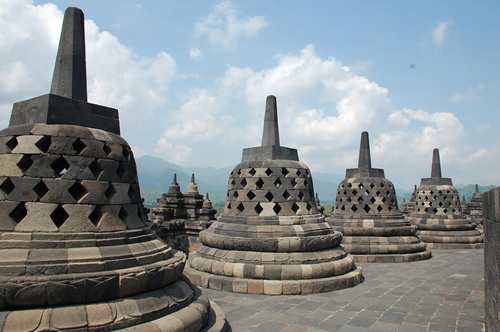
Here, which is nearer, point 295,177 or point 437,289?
point 437,289

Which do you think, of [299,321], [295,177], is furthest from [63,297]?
[295,177]

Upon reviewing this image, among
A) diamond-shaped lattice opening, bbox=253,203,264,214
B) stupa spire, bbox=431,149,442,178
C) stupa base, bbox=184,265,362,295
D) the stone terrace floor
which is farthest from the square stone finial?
stupa spire, bbox=431,149,442,178

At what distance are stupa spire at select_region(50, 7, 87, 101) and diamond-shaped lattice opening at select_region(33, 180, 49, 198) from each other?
1.14m

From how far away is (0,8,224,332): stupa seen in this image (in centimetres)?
341

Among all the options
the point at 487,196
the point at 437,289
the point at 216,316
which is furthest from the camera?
the point at 437,289

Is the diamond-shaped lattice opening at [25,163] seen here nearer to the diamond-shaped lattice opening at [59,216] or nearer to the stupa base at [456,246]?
the diamond-shaped lattice opening at [59,216]

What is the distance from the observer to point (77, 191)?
4008 millimetres

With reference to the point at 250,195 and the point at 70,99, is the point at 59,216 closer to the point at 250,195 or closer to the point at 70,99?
the point at 70,99

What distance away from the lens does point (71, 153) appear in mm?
3982

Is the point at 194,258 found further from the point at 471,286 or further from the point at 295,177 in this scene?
the point at 471,286

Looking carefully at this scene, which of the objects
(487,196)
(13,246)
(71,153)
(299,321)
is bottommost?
(299,321)

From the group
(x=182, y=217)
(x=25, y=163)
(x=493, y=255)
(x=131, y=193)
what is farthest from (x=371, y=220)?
(x=182, y=217)

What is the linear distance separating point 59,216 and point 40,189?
34 centimetres

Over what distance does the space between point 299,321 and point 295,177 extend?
365 centimetres
